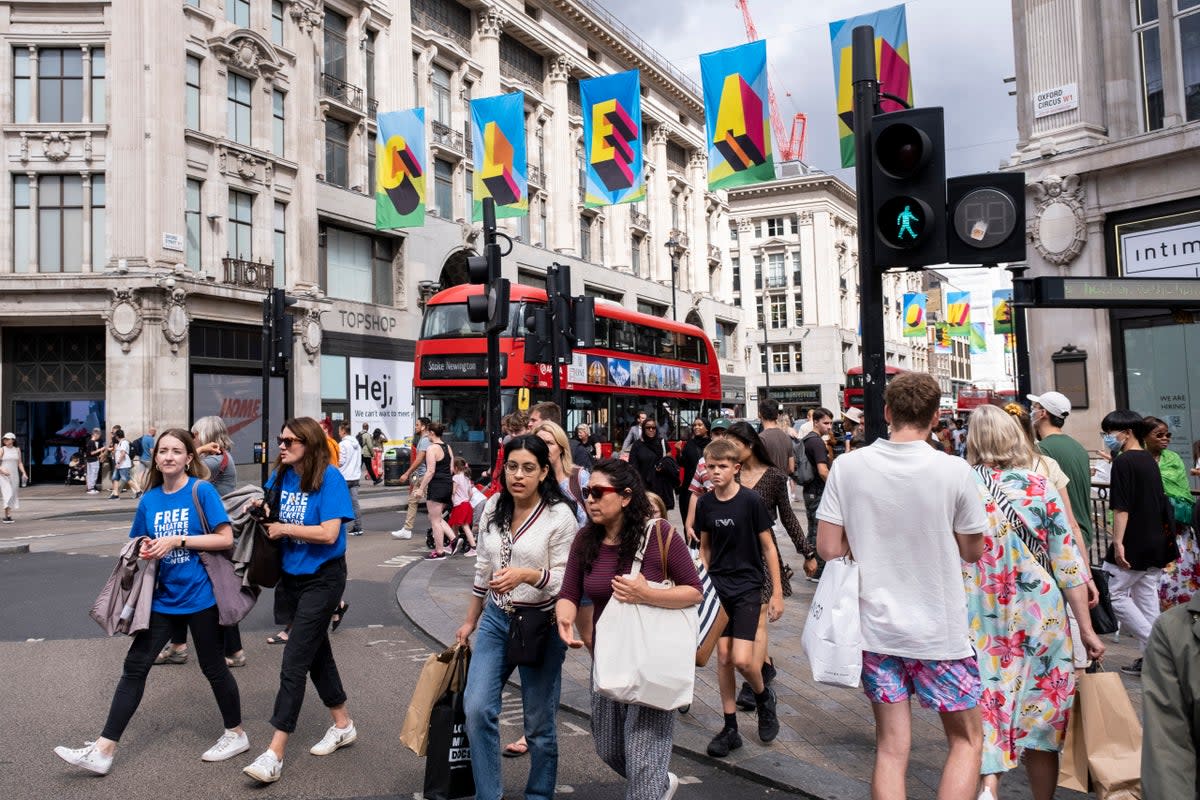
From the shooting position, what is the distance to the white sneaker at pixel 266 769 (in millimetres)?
4328

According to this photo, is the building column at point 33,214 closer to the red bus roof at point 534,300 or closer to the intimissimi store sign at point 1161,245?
the red bus roof at point 534,300

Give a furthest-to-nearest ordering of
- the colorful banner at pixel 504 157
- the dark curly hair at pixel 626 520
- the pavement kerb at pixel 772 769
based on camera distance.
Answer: the colorful banner at pixel 504 157 → the pavement kerb at pixel 772 769 → the dark curly hair at pixel 626 520

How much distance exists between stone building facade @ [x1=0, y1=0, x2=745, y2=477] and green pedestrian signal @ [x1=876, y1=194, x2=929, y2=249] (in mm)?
21348

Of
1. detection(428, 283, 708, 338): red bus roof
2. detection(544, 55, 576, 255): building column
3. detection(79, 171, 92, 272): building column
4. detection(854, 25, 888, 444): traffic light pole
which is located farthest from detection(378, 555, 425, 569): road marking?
detection(544, 55, 576, 255): building column

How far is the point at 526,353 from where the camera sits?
38.8 ft

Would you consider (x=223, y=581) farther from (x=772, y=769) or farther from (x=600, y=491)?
(x=772, y=769)

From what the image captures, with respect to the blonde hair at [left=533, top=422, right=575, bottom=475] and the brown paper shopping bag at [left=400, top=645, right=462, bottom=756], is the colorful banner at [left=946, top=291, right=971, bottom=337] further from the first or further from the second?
the brown paper shopping bag at [left=400, top=645, right=462, bottom=756]

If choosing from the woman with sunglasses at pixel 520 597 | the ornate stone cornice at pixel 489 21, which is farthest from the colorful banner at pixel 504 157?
the ornate stone cornice at pixel 489 21

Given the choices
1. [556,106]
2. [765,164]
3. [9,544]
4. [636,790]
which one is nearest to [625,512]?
[636,790]

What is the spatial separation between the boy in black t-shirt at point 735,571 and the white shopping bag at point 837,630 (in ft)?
4.38

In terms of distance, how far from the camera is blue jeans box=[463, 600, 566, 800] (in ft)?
12.1

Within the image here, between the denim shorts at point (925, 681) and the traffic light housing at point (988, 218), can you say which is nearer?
the denim shorts at point (925, 681)

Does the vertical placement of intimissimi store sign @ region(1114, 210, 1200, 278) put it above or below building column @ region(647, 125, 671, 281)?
below

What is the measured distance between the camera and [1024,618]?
12.5 feet
